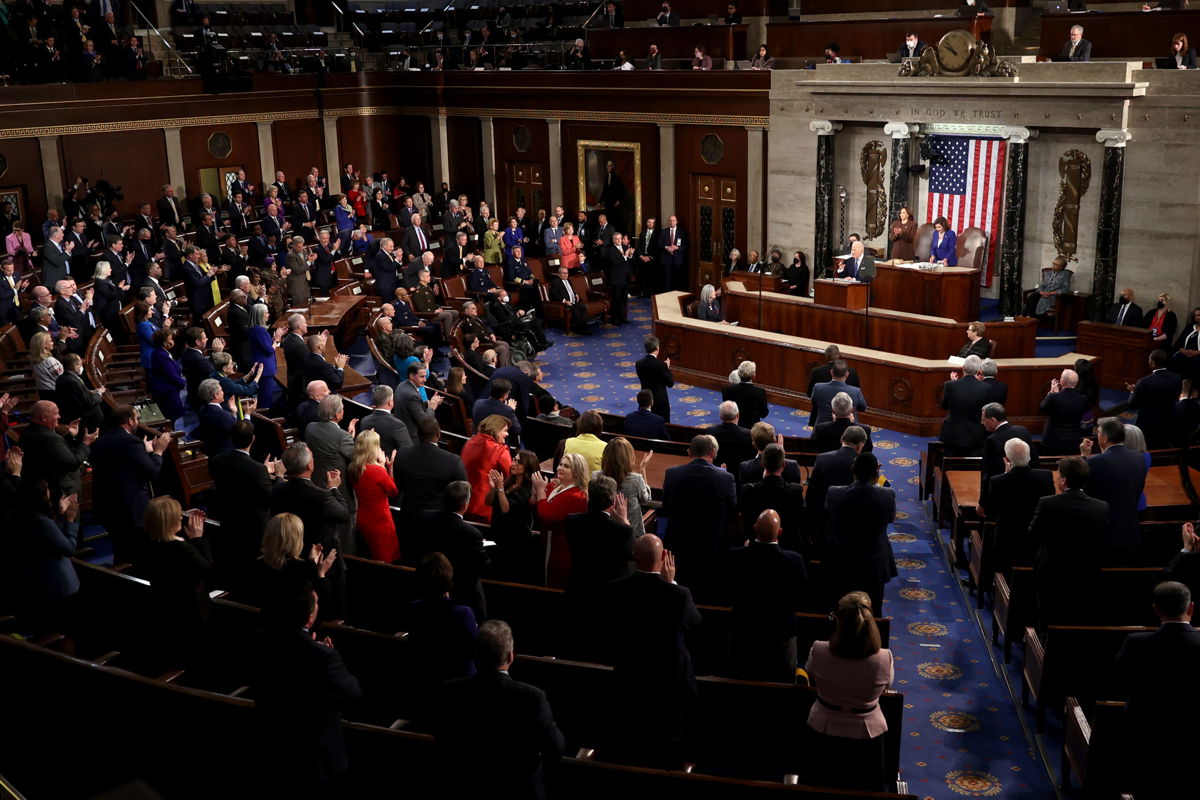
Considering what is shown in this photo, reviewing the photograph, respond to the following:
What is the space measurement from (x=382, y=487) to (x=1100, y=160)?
11.9 metres

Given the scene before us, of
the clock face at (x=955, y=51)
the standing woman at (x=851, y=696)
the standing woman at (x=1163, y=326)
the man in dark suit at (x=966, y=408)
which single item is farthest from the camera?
the clock face at (x=955, y=51)

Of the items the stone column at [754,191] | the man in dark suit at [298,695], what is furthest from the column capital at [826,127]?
the man in dark suit at [298,695]

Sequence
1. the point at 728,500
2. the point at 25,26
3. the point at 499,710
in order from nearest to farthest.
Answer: the point at 499,710
the point at 728,500
the point at 25,26

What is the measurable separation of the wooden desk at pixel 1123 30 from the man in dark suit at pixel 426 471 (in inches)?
487

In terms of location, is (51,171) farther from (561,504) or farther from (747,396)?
A: (561,504)

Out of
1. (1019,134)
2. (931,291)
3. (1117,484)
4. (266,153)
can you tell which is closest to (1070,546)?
(1117,484)

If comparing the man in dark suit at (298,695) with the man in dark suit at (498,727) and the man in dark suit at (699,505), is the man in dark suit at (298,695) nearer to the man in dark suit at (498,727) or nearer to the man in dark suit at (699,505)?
the man in dark suit at (498,727)

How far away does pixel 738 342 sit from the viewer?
550 inches

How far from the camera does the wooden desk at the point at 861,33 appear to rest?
55.0 feet

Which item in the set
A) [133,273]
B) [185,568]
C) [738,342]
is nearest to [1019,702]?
[185,568]

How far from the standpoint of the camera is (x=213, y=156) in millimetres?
21562

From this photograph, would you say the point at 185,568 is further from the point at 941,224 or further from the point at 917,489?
the point at 941,224

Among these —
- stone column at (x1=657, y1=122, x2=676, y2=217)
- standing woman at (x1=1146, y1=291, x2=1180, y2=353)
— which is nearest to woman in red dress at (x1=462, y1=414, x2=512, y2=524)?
standing woman at (x1=1146, y1=291, x2=1180, y2=353)

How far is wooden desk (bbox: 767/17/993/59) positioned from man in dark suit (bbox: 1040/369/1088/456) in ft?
28.3
